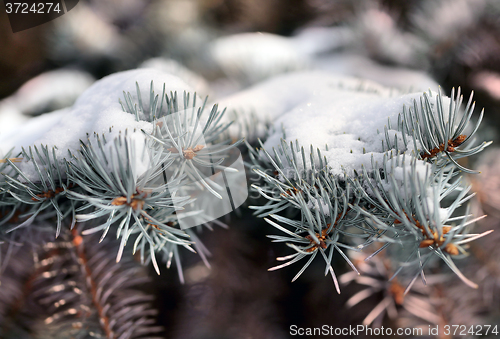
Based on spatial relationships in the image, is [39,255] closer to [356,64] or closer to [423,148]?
[423,148]

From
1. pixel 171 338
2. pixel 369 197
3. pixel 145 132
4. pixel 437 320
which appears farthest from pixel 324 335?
pixel 145 132

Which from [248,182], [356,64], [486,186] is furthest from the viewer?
[356,64]

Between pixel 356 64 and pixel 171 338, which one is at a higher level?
pixel 356 64

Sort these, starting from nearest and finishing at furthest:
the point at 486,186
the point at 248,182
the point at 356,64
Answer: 1. the point at 248,182
2. the point at 486,186
3. the point at 356,64

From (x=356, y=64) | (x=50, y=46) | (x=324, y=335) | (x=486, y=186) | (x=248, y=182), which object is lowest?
(x=324, y=335)

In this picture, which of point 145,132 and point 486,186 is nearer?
point 145,132

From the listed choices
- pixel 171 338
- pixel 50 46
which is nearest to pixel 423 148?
pixel 171 338

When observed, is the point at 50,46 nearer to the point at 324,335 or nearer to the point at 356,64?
the point at 356,64
